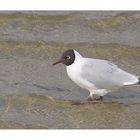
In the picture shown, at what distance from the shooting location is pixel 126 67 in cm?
888

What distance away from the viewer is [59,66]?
8.93 m

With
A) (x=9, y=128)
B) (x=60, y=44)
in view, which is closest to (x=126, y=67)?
(x=60, y=44)

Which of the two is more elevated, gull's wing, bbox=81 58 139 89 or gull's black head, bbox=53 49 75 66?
gull's black head, bbox=53 49 75 66

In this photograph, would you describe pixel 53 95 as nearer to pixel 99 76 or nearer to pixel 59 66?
pixel 99 76

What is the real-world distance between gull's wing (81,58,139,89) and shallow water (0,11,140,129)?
0.32 meters

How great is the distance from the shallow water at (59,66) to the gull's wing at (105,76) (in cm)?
32

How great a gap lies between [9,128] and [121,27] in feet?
11.5

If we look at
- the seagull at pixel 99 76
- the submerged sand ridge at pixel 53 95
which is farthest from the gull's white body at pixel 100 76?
the submerged sand ridge at pixel 53 95

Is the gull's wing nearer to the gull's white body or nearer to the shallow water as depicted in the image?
the gull's white body

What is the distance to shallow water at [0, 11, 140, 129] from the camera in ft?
23.7

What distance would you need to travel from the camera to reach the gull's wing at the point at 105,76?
23.2ft

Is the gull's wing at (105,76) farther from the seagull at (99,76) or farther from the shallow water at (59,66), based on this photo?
the shallow water at (59,66)

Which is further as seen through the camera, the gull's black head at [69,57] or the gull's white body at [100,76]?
the gull's black head at [69,57]

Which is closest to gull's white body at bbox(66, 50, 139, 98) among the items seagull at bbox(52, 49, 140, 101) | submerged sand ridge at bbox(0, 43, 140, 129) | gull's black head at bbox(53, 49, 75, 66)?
seagull at bbox(52, 49, 140, 101)
